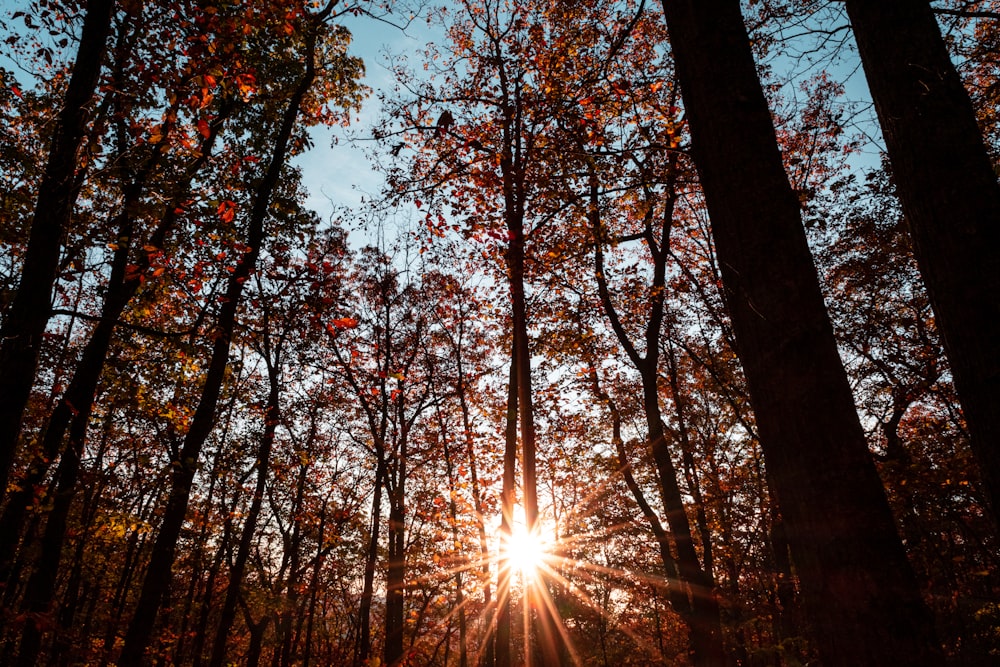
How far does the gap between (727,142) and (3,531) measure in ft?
31.9

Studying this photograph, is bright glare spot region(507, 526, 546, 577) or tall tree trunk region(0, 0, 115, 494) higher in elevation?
tall tree trunk region(0, 0, 115, 494)

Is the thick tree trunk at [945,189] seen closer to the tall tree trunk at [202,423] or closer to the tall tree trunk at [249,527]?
the tall tree trunk at [202,423]

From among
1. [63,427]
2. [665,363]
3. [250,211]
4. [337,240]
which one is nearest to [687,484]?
[665,363]

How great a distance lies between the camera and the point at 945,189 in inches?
109

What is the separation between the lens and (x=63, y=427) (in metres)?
8.67

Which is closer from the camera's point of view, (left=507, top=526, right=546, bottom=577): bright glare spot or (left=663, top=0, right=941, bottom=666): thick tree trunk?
(left=663, top=0, right=941, bottom=666): thick tree trunk

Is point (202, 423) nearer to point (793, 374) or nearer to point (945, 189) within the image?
point (793, 374)

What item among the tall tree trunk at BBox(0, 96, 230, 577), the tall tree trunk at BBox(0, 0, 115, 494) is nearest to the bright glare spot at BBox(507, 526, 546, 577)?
the tall tree trunk at BBox(0, 96, 230, 577)

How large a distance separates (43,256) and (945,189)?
6514 millimetres

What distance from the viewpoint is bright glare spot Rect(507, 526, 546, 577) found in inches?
374

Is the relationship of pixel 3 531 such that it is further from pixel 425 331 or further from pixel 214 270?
pixel 425 331

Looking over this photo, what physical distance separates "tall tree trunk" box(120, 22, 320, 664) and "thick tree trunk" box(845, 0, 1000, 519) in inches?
288

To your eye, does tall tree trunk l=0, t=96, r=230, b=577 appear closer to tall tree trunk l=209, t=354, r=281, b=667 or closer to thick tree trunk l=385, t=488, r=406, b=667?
tall tree trunk l=209, t=354, r=281, b=667

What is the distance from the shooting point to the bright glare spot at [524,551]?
9.49m
